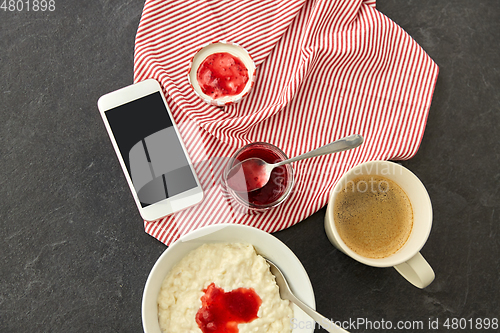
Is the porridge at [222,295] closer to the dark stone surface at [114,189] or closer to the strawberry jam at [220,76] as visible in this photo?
the dark stone surface at [114,189]

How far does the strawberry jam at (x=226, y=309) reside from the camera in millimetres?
1118

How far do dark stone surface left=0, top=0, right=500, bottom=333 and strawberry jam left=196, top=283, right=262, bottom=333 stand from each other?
283 millimetres

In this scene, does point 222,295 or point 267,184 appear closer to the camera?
point 222,295

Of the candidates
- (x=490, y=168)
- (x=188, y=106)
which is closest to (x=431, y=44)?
(x=490, y=168)

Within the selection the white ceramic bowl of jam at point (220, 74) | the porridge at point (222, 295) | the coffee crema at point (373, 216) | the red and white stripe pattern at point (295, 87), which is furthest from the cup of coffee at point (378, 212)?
the white ceramic bowl of jam at point (220, 74)

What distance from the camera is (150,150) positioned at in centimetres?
130

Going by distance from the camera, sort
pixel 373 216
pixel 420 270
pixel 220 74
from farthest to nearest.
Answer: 1. pixel 220 74
2. pixel 373 216
3. pixel 420 270

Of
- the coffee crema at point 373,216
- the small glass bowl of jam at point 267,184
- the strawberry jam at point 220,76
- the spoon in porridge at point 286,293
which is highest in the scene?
the strawberry jam at point 220,76

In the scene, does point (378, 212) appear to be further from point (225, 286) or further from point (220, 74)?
point (220, 74)

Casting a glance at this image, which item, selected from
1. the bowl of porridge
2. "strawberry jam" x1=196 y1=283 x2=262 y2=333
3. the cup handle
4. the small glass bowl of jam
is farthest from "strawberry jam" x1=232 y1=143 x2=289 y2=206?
the cup handle

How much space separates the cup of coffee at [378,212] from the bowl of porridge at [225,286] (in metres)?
0.20

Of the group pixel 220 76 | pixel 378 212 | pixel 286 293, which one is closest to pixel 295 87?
pixel 220 76

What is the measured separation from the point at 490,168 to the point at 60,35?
1.63m

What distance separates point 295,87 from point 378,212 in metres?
0.49
